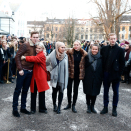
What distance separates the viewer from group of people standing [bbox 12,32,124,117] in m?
4.78

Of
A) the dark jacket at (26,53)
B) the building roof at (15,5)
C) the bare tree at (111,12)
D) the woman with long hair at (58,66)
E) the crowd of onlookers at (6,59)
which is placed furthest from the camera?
the building roof at (15,5)

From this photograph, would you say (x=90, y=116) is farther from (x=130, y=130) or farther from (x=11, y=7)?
(x=11, y=7)

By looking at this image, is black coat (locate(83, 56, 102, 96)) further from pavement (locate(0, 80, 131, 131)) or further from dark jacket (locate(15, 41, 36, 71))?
dark jacket (locate(15, 41, 36, 71))

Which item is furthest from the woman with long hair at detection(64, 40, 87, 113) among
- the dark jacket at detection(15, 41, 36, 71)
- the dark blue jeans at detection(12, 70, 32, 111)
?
the dark blue jeans at detection(12, 70, 32, 111)

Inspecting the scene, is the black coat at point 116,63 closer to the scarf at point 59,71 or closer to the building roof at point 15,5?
the scarf at point 59,71

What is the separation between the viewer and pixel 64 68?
5008 millimetres

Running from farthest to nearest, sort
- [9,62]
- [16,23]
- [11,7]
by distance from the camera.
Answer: [11,7] → [16,23] → [9,62]

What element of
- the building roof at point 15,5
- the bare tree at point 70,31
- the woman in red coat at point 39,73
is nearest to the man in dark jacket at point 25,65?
the woman in red coat at point 39,73

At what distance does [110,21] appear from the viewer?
25625 millimetres

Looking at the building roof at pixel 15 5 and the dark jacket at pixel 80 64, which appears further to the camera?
the building roof at pixel 15 5

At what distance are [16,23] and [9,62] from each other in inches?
1944

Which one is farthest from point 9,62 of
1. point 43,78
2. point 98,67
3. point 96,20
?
point 96,20

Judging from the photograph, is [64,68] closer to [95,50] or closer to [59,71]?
[59,71]

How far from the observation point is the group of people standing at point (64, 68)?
15.7 ft
